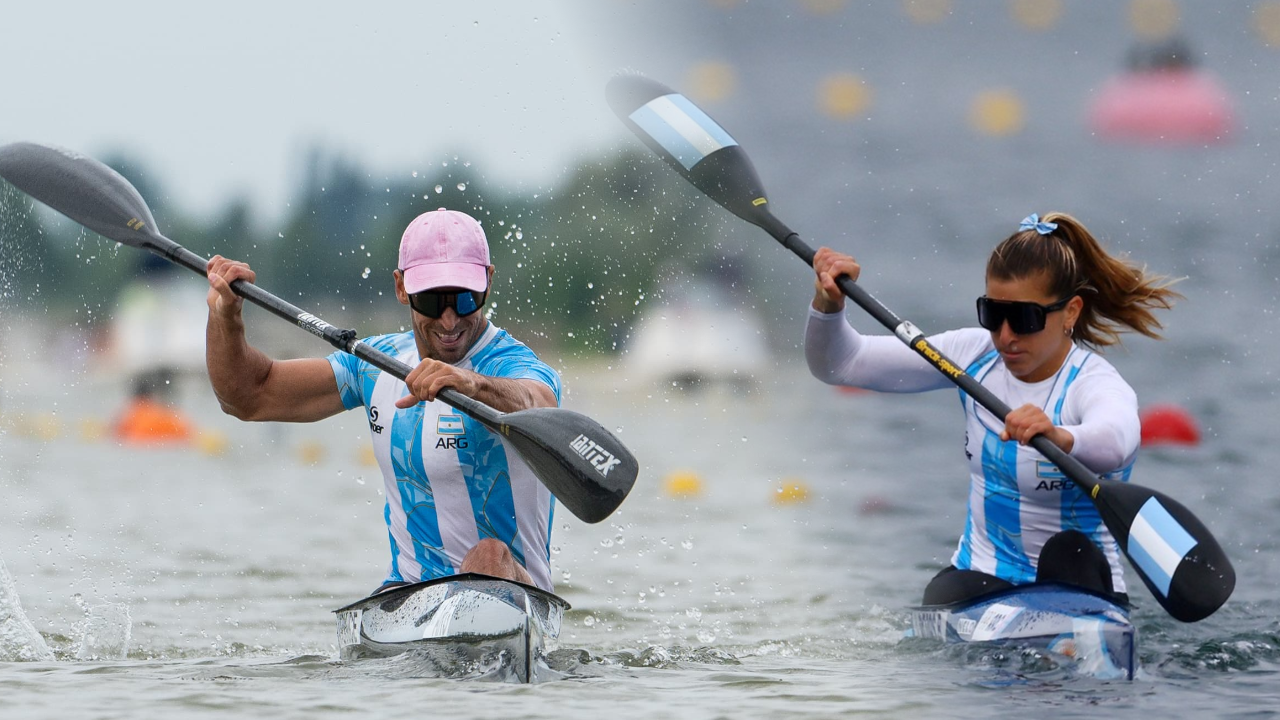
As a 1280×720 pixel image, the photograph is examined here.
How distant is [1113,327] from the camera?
14.3ft

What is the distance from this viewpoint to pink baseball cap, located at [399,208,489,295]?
12.8 ft

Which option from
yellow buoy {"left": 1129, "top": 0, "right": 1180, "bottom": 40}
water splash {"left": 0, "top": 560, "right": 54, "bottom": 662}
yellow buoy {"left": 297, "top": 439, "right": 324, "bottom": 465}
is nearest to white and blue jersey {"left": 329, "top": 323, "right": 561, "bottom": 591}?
water splash {"left": 0, "top": 560, "right": 54, "bottom": 662}

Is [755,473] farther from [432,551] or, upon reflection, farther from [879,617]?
[432,551]

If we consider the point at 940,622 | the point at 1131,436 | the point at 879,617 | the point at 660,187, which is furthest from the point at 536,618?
Answer: the point at 660,187

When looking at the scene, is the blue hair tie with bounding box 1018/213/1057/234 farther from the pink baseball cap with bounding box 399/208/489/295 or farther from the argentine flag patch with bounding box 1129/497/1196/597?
the pink baseball cap with bounding box 399/208/489/295

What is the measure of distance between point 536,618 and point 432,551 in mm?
379

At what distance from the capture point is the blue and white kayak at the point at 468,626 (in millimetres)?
3799

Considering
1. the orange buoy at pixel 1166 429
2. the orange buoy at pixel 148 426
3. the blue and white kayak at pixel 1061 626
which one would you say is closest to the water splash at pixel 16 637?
the blue and white kayak at pixel 1061 626

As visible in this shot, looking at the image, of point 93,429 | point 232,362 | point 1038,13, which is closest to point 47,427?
point 93,429

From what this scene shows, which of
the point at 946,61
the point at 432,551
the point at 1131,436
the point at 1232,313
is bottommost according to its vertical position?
the point at 432,551

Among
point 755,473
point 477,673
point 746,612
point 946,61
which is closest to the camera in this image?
point 477,673

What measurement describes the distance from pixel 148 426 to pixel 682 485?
17.6 feet

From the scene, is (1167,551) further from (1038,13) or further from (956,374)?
(1038,13)

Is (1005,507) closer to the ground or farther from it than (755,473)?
closer to the ground
